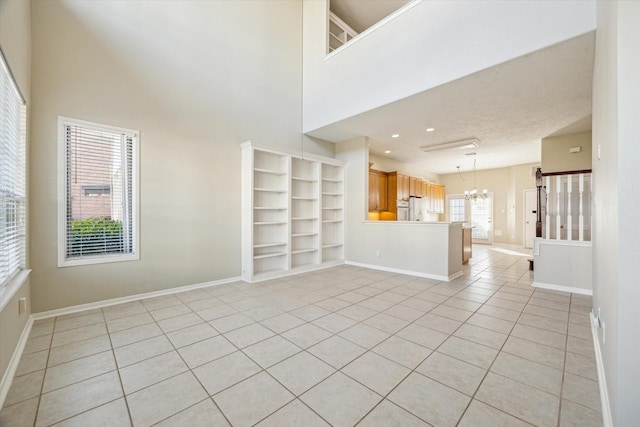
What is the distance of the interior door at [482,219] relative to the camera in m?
9.88

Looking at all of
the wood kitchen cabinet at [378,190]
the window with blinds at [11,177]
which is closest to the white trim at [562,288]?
the wood kitchen cabinet at [378,190]

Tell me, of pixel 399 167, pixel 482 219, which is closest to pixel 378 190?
pixel 399 167

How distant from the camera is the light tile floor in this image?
5.06 feet

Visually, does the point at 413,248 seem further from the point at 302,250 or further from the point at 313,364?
the point at 313,364

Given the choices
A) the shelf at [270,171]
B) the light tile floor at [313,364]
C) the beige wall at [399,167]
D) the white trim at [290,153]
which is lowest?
the light tile floor at [313,364]

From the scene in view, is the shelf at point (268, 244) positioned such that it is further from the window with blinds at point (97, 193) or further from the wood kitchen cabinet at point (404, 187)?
the wood kitchen cabinet at point (404, 187)

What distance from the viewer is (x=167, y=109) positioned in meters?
3.76

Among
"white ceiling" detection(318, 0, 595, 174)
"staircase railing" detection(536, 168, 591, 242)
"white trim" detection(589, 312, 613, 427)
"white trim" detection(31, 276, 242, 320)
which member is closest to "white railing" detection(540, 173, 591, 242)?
"staircase railing" detection(536, 168, 591, 242)

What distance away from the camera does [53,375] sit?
190cm

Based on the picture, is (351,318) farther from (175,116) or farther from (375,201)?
(375,201)

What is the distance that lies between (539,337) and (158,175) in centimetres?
479

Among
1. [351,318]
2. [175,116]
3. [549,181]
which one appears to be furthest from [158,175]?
[549,181]

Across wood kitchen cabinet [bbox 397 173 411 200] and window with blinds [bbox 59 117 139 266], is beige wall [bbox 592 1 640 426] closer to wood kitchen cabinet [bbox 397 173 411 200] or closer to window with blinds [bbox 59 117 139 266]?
window with blinds [bbox 59 117 139 266]

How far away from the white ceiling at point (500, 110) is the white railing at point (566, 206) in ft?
3.49
